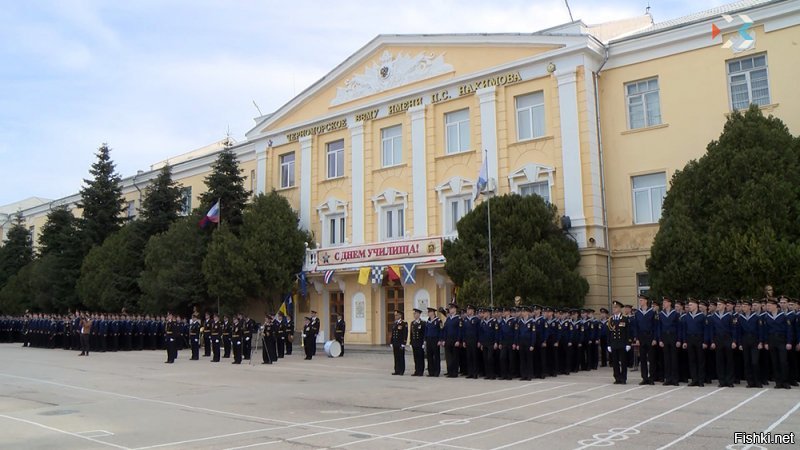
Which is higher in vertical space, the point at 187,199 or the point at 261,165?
the point at 261,165

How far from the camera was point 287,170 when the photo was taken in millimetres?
32875

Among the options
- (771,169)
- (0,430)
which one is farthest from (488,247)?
(0,430)

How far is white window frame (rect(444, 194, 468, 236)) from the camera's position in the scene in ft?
83.9

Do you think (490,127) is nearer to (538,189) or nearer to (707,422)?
(538,189)

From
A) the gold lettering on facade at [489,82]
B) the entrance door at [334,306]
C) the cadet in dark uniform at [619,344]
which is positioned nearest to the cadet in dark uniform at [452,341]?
the cadet in dark uniform at [619,344]

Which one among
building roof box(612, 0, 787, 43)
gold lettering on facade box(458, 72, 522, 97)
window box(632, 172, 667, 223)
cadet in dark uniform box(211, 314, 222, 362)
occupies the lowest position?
cadet in dark uniform box(211, 314, 222, 362)

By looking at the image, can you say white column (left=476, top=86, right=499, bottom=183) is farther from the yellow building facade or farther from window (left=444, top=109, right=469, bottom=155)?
window (left=444, top=109, right=469, bottom=155)

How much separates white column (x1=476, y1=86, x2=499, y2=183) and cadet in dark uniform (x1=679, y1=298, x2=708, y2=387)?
11322 mm

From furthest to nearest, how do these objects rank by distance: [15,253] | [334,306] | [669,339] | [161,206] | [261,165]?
[15,253] < [161,206] < [261,165] < [334,306] < [669,339]

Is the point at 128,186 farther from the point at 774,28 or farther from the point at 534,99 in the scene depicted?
the point at 774,28

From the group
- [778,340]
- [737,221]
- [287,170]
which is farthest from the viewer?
[287,170]

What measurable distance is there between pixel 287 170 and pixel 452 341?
18118mm

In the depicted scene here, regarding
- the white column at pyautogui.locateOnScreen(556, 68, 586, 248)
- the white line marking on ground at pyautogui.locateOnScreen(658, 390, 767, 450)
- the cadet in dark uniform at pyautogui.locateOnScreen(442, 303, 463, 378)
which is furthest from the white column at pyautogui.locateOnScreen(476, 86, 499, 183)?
the white line marking on ground at pyautogui.locateOnScreen(658, 390, 767, 450)

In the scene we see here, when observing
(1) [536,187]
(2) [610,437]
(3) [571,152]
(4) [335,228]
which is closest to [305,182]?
(4) [335,228]
